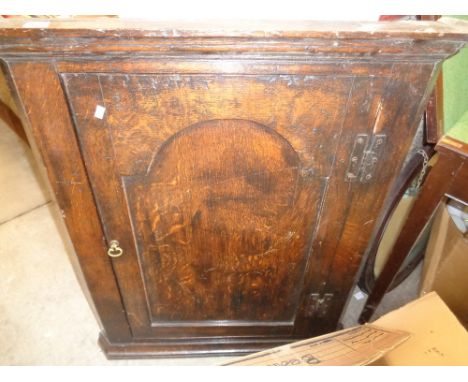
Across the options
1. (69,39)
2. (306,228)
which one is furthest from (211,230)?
(69,39)

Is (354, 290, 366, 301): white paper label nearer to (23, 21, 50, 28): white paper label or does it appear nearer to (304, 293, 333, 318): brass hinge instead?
(304, 293, 333, 318): brass hinge

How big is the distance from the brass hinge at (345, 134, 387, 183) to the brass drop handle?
552mm

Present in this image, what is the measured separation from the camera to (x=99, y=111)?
2.04 feet

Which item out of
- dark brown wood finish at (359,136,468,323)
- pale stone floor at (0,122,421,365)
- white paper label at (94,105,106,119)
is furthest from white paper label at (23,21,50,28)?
dark brown wood finish at (359,136,468,323)

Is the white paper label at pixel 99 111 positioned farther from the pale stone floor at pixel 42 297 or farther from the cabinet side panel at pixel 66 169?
the pale stone floor at pixel 42 297

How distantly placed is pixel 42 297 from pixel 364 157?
4.55 ft

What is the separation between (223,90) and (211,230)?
371 mm

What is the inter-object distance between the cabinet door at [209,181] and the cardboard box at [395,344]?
22 centimetres

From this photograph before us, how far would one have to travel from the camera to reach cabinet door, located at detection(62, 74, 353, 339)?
61 cm

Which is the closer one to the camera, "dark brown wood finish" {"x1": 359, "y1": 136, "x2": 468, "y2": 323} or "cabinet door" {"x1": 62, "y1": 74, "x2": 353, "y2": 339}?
"cabinet door" {"x1": 62, "y1": 74, "x2": 353, "y2": 339}

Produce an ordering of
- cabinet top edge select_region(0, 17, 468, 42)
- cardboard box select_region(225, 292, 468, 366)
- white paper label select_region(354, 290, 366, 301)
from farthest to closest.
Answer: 1. white paper label select_region(354, 290, 366, 301)
2. cardboard box select_region(225, 292, 468, 366)
3. cabinet top edge select_region(0, 17, 468, 42)

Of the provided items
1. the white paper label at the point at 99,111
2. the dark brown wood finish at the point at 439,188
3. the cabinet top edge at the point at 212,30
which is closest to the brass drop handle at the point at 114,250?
the white paper label at the point at 99,111

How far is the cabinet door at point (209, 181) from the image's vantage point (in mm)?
608

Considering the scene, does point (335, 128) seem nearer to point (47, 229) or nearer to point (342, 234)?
point (342, 234)
